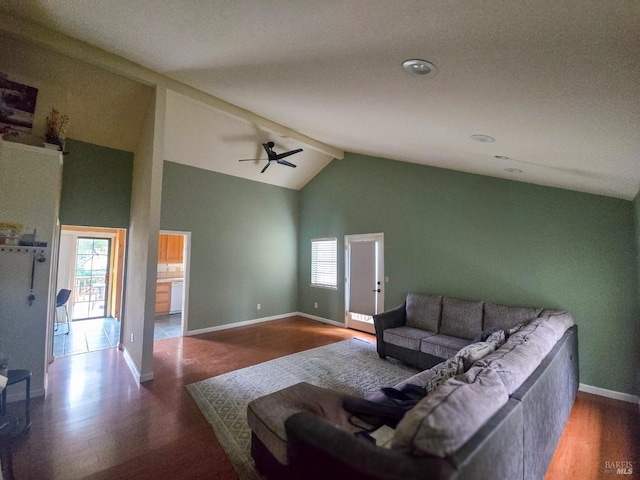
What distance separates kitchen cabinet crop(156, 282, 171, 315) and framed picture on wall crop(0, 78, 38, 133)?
4401 millimetres

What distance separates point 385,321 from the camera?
4.22 metres

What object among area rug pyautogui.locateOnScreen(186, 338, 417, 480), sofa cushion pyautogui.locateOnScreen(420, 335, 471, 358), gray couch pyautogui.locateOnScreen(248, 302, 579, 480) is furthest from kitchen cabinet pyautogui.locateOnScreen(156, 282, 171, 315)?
sofa cushion pyautogui.locateOnScreen(420, 335, 471, 358)

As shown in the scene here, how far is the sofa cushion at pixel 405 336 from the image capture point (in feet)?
12.3

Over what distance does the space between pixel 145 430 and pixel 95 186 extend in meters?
3.91

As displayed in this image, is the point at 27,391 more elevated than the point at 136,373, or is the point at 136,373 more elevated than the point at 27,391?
the point at 27,391

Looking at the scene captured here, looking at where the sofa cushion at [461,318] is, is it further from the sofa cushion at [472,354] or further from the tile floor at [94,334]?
the tile floor at [94,334]

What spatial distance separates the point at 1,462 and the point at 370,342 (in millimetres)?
4376

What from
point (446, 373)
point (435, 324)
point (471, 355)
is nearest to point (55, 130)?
point (446, 373)

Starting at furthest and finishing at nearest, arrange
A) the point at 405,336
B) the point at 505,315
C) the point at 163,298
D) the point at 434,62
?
the point at 163,298, the point at 405,336, the point at 505,315, the point at 434,62

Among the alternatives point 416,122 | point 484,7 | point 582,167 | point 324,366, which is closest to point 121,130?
point 416,122

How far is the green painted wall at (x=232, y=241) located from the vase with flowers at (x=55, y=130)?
1.58m

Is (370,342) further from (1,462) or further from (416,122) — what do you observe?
(1,462)

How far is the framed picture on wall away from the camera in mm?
3142

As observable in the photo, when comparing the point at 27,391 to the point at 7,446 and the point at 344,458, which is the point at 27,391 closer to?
the point at 7,446
